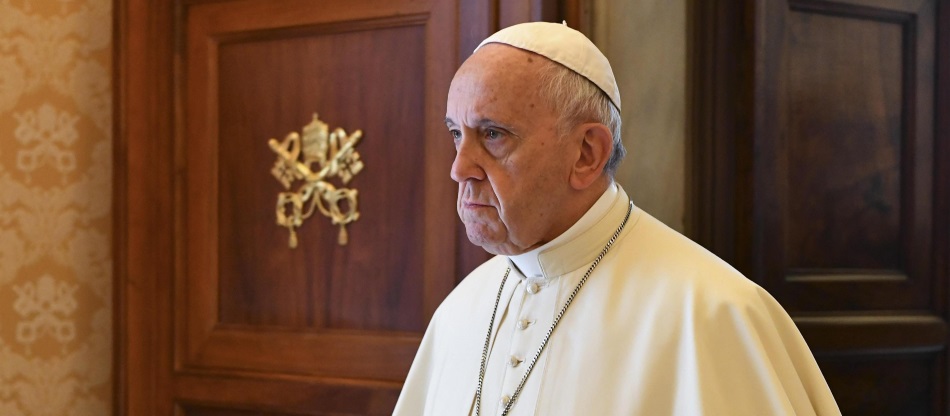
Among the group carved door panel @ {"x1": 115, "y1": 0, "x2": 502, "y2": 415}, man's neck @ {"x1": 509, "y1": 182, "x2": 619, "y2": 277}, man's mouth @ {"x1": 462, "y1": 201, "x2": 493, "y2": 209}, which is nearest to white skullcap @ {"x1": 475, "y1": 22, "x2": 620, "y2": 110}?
man's neck @ {"x1": 509, "y1": 182, "x2": 619, "y2": 277}

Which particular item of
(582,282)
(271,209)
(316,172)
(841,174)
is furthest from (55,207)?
(841,174)

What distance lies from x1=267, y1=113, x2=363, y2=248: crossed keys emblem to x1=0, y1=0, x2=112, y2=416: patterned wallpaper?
27.4 inches

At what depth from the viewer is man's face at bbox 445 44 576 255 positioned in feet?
6.49

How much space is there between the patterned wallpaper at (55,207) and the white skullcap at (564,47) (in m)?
1.72

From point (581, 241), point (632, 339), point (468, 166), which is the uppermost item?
point (468, 166)

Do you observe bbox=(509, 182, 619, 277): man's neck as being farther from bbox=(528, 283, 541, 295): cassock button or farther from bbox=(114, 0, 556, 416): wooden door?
bbox=(114, 0, 556, 416): wooden door

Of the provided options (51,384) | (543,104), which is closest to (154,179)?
(51,384)

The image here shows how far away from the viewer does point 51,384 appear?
3.26 m

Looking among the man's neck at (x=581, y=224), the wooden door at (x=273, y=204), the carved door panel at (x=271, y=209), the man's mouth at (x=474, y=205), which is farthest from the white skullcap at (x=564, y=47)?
the carved door panel at (x=271, y=209)

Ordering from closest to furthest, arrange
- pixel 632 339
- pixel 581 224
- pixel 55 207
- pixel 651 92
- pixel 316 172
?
pixel 632 339 → pixel 581 224 → pixel 651 92 → pixel 316 172 → pixel 55 207

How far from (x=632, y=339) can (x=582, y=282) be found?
19 centimetres

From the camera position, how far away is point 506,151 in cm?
200

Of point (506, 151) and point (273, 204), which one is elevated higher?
point (506, 151)

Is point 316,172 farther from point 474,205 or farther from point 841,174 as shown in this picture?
point 841,174
